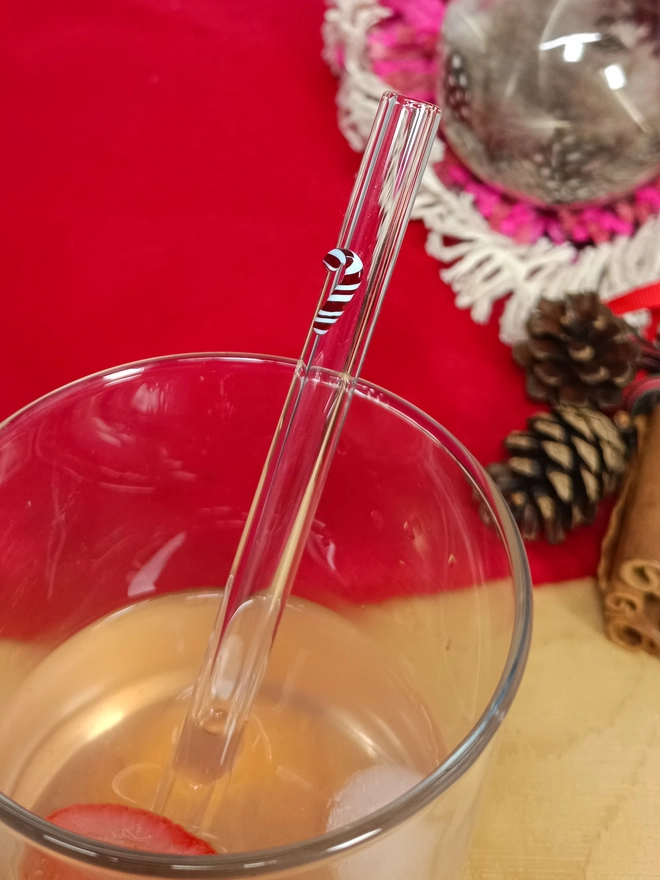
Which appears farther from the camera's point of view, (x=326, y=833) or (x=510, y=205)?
(x=510, y=205)

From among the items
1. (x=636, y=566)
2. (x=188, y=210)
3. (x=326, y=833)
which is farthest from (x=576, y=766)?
(x=188, y=210)

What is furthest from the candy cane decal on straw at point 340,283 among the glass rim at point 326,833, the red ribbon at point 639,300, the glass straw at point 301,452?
the red ribbon at point 639,300

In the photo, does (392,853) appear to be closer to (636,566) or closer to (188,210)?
(636,566)

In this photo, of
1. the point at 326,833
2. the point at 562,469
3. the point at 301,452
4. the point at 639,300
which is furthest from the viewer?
the point at 639,300

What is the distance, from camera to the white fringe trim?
2.00ft

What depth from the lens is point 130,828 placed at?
29 cm

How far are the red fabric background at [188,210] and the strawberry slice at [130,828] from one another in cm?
24

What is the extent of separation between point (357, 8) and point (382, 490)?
1.79 feet

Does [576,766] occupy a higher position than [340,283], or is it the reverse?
[340,283]

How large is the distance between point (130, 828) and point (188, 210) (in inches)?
18.7

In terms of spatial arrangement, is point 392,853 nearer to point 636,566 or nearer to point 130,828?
point 130,828

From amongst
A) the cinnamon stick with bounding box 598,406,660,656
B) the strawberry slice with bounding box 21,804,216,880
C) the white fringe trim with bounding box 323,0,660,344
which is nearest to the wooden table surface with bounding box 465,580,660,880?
the cinnamon stick with bounding box 598,406,660,656

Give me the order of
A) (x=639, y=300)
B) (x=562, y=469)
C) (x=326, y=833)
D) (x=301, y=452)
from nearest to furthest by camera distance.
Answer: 1. (x=326, y=833)
2. (x=301, y=452)
3. (x=562, y=469)
4. (x=639, y=300)

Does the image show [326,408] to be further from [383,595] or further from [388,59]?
[388,59]
